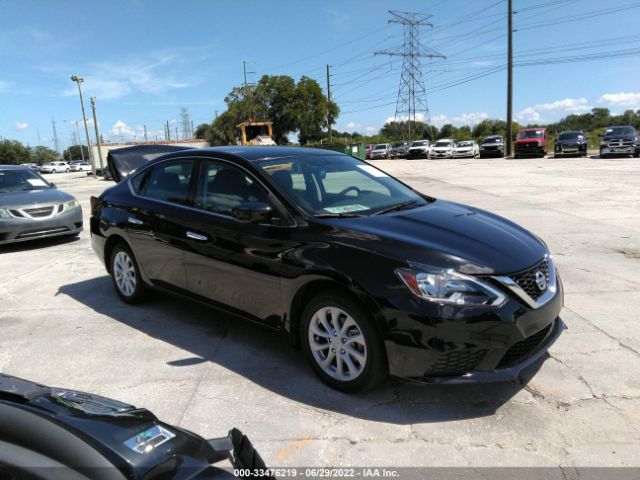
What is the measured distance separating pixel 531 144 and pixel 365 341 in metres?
33.8

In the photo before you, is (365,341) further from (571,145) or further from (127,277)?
(571,145)

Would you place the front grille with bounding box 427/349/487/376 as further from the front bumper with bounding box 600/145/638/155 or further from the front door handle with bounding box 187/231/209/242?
the front bumper with bounding box 600/145/638/155

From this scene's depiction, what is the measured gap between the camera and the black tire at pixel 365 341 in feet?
10.1

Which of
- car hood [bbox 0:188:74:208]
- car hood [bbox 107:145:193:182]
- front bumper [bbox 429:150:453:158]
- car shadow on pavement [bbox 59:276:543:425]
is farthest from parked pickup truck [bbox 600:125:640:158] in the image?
car shadow on pavement [bbox 59:276:543:425]

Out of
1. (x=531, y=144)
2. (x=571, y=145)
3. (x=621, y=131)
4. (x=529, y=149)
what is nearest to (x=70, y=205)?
(x=621, y=131)

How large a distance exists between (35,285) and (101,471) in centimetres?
585

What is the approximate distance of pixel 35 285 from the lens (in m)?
6.45

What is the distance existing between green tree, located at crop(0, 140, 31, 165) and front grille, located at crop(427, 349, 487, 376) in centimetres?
11807

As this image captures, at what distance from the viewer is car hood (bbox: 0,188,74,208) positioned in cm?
872

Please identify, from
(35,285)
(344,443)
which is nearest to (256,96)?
(35,285)

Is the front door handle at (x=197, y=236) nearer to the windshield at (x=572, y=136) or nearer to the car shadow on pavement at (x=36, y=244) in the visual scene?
the car shadow on pavement at (x=36, y=244)

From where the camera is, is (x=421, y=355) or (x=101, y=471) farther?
(x=421, y=355)

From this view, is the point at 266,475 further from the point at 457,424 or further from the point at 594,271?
the point at 594,271

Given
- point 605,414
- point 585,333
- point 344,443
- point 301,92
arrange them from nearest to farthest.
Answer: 1. point 344,443
2. point 605,414
3. point 585,333
4. point 301,92
